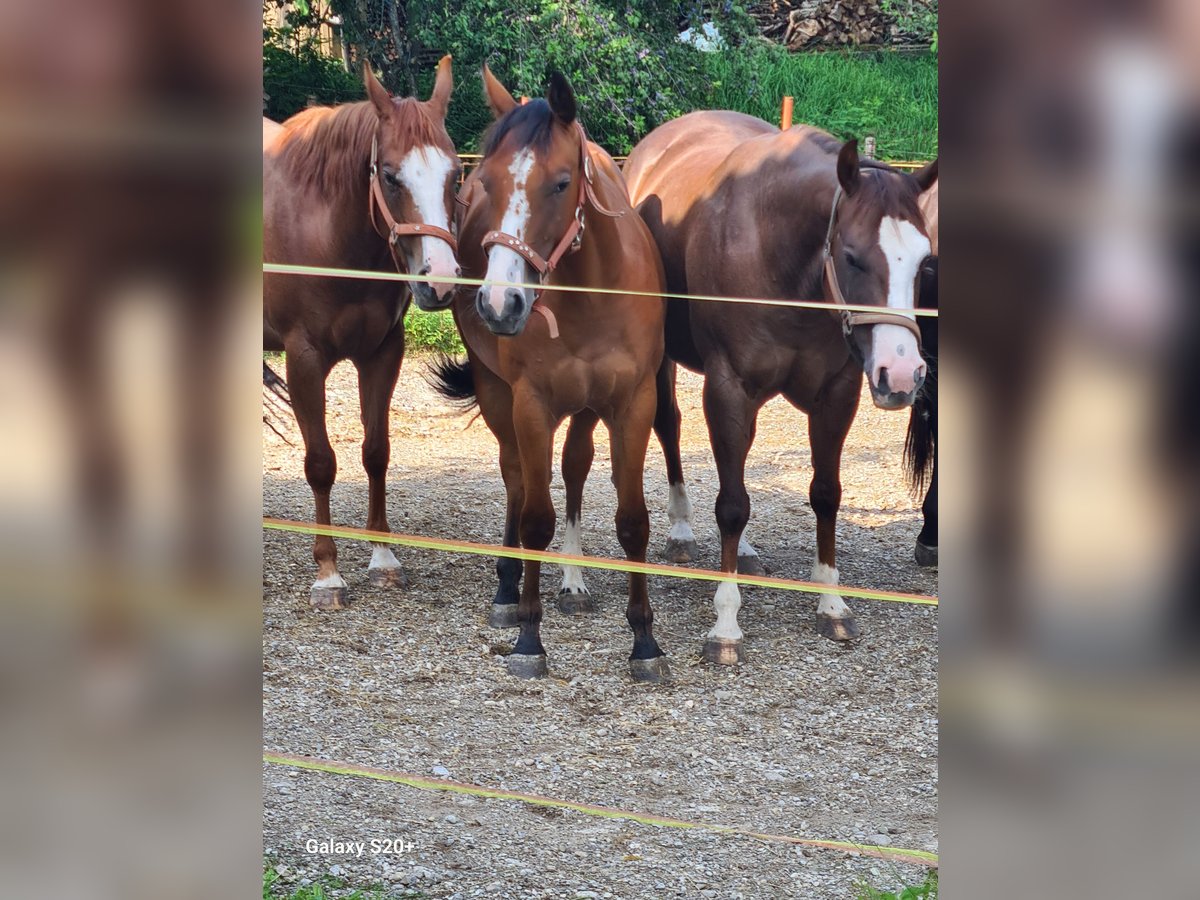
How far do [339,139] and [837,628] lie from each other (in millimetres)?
2355

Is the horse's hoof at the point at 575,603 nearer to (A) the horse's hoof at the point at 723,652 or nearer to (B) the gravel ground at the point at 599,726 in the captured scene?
(B) the gravel ground at the point at 599,726

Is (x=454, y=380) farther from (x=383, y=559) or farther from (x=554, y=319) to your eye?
(x=554, y=319)

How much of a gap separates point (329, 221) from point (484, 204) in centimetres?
62

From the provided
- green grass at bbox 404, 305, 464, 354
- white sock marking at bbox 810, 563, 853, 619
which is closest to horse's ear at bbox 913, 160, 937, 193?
white sock marking at bbox 810, 563, 853, 619

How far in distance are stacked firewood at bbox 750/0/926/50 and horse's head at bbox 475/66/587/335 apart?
10.5 metres

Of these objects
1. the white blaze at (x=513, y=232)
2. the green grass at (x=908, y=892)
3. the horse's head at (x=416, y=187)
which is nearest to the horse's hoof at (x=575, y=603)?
the horse's head at (x=416, y=187)

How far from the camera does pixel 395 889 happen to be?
2455 millimetres

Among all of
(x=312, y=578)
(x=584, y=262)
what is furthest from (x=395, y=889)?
(x=312, y=578)

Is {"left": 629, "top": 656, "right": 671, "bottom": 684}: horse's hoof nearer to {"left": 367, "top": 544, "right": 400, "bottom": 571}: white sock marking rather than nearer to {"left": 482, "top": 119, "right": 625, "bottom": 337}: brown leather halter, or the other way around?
{"left": 482, "top": 119, "right": 625, "bottom": 337}: brown leather halter

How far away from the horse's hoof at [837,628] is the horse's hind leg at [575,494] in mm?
818

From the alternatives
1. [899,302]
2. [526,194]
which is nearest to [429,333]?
[526,194]

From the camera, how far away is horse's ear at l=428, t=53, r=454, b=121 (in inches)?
154

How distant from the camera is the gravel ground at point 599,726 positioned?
2594 mm

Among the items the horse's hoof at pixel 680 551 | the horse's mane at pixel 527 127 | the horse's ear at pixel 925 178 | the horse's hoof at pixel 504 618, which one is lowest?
the horse's hoof at pixel 504 618
